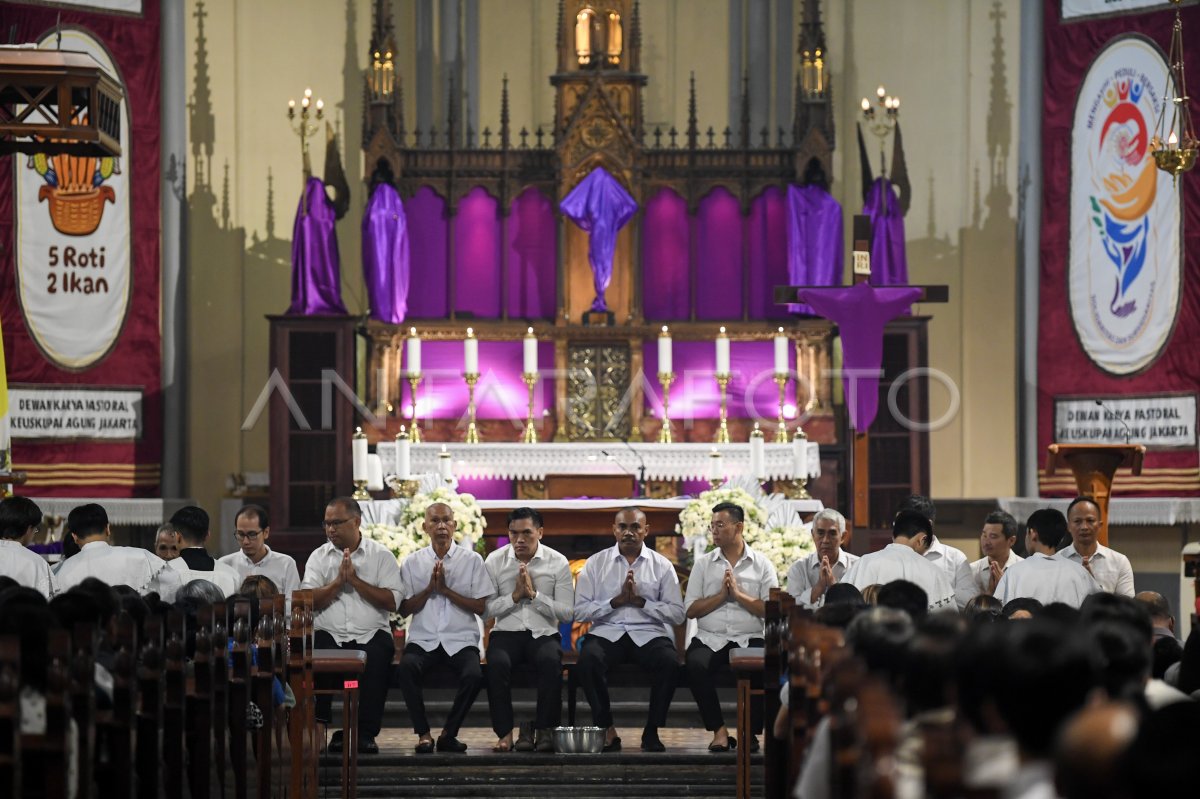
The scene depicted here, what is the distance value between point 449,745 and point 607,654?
99 centimetres

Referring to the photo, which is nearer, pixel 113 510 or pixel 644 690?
pixel 644 690

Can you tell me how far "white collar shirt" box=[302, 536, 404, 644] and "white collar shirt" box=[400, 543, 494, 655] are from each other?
15cm

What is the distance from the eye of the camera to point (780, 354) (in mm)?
13484

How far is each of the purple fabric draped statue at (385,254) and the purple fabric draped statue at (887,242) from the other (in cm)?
371

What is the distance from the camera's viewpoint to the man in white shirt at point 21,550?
25.8ft

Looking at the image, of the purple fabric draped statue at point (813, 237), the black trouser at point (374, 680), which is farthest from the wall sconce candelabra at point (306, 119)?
the black trouser at point (374, 680)

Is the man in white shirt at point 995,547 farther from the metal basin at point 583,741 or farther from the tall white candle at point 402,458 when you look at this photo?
the tall white candle at point 402,458

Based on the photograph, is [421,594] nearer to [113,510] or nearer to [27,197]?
[113,510]

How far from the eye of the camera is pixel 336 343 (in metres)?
13.4

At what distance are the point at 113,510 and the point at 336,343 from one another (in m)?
2.30

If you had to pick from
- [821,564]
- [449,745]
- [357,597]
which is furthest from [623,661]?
[357,597]

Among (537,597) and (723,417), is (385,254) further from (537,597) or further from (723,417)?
(537,597)

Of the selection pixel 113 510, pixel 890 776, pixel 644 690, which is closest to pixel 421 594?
pixel 644 690

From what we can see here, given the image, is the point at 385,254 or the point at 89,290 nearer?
the point at 385,254
